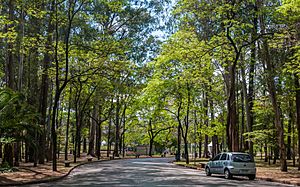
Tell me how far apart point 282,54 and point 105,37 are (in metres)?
12.9

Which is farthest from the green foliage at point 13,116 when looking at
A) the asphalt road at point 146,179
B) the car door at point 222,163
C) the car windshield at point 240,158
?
the car windshield at point 240,158

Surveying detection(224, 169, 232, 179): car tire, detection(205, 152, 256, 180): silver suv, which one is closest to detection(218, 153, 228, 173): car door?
detection(205, 152, 256, 180): silver suv

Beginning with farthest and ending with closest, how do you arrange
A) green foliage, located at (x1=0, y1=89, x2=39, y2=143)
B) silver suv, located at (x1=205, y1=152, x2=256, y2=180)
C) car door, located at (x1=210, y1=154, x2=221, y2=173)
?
car door, located at (x1=210, y1=154, x2=221, y2=173) → silver suv, located at (x1=205, y1=152, x2=256, y2=180) → green foliage, located at (x1=0, y1=89, x2=39, y2=143)

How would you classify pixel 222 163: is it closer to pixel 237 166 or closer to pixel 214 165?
pixel 214 165

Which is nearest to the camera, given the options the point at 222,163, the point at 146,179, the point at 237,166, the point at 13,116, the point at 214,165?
the point at 13,116

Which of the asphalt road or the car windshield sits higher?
the car windshield

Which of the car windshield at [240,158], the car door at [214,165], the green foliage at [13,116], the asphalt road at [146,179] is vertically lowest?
the asphalt road at [146,179]

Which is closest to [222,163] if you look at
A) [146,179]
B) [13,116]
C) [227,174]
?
[227,174]

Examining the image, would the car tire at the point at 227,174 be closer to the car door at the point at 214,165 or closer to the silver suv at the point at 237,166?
the silver suv at the point at 237,166

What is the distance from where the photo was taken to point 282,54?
2592 centimetres

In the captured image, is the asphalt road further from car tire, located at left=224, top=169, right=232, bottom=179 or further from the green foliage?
the green foliage

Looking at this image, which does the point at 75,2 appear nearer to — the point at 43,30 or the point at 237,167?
the point at 43,30

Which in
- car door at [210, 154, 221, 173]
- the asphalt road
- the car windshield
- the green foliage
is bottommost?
the asphalt road

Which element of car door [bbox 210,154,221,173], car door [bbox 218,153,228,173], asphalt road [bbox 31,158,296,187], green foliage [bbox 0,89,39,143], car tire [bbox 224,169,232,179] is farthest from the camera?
car door [bbox 210,154,221,173]
